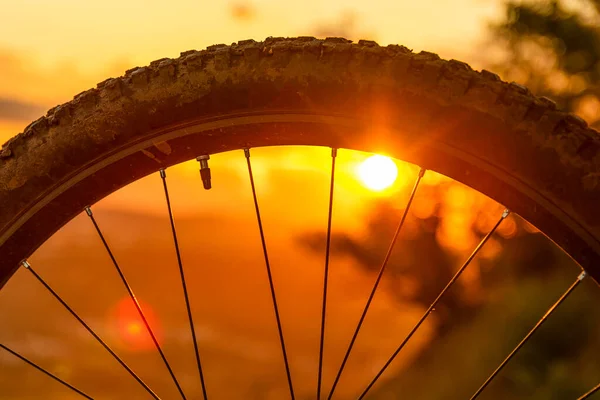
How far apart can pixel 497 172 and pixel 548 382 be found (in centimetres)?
507

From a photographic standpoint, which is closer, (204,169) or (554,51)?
(204,169)

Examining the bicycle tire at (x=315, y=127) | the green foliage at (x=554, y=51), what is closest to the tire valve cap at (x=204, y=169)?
the bicycle tire at (x=315, y=127)

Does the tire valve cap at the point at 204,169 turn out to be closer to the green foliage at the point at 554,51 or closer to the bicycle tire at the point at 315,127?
the bicycle tire at the point at 315,127

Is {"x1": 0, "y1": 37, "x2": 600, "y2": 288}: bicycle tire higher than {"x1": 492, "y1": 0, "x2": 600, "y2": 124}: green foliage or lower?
lower

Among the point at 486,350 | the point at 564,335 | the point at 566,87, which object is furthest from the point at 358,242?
the point at 566,87

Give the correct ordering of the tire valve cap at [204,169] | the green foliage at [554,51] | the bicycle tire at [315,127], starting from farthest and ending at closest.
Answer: the green foliage at [554,51] < the tire valve cap at [204,169] < the bicycle tire at [315,127]

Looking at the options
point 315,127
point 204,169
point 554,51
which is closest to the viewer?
point 315,127

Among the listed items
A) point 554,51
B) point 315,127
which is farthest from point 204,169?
point 554,51

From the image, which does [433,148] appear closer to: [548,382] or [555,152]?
[555,152]

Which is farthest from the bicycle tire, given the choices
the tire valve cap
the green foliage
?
the green foliage

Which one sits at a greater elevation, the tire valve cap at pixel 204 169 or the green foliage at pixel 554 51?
the green foliage at pixel 554 51

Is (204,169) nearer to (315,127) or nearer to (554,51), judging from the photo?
(315,127)

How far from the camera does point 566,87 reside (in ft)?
23.0

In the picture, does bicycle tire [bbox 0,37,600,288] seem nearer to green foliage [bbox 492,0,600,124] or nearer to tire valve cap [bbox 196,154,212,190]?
tire valve cap [bbox 196,154,212,190]
